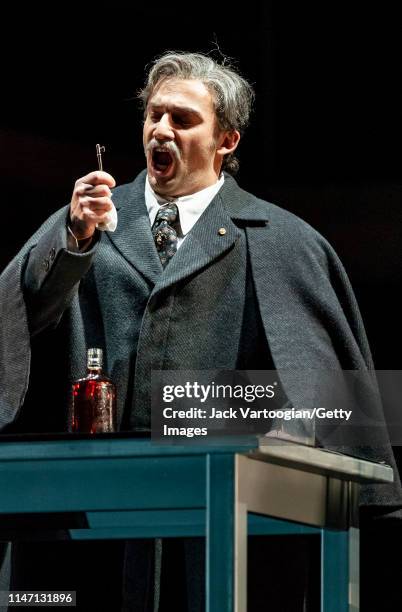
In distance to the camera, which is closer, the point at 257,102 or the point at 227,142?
the point at 227,142

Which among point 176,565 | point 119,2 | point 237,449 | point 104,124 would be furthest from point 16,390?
point 119,2

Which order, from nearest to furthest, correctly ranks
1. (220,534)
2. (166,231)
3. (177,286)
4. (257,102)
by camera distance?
1. (220,534)
2. (177,286)
3. (166,231)
4. (257,102)

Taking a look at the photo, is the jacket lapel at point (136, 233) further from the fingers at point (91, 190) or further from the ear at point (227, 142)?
the fingers at point (91, 190)

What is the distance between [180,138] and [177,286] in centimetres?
33

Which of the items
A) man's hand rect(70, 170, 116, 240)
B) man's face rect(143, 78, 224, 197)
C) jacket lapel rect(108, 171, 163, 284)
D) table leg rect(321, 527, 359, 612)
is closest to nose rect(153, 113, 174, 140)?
man's face rect(143, 78, 224, 197)

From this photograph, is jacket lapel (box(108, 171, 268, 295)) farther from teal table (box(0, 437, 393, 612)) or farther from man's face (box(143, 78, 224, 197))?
teal table (box(0, 437, 393, 612))

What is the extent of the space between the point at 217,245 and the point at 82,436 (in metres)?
0.84

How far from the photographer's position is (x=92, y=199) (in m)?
2.20

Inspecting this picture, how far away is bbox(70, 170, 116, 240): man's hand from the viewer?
2176mm

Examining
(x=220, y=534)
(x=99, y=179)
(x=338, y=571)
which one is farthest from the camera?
(x=338, y=571)

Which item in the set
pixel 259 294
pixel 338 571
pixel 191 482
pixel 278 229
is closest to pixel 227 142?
pixel 278 229

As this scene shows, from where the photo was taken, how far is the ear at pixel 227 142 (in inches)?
114

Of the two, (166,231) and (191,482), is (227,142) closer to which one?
(166,231)

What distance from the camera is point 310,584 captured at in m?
3.04
